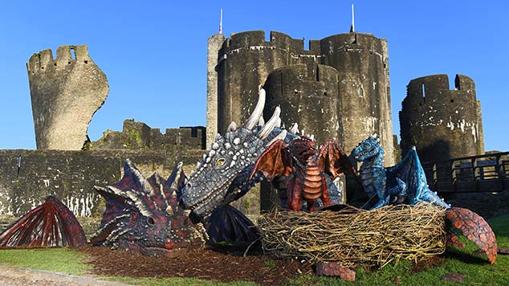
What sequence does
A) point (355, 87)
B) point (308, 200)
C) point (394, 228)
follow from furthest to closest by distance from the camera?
1. point (355, 87)
2. point (308, 200)
3. point (394, 228)

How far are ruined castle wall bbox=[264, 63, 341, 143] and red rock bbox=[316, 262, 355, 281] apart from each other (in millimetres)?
10000

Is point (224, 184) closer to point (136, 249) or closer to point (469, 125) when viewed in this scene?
point (136, 249)

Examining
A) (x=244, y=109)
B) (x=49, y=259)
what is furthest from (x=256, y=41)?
(x=49, y=259)

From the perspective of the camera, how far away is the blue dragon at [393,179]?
18.4ft

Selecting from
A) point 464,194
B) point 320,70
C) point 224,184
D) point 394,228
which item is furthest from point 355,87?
point 394,228

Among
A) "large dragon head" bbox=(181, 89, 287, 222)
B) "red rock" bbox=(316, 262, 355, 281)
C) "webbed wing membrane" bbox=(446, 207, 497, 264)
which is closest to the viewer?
"red rock" bbox=(316, 262, 355, 281)

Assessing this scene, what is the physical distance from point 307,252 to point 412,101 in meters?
20.0

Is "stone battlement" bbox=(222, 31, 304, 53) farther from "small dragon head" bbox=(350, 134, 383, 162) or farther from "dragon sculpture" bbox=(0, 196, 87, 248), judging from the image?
"small dragon head" bbox=(350, 134, 383, 162)

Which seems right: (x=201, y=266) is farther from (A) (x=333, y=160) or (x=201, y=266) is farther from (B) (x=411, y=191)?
(B) (x=411, y=191)

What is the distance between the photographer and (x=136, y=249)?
6.52 m

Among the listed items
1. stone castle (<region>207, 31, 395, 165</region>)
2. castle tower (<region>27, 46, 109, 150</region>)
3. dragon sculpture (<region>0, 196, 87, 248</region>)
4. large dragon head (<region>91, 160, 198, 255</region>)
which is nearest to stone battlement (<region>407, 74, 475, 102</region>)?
stone castle (<region>207, 31, 395, 165</region>)

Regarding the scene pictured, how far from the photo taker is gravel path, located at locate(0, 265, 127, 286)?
4715 millimetres

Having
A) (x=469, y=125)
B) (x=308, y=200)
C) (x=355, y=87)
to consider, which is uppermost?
(x=355, y=87)

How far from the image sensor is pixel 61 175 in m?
15.1
